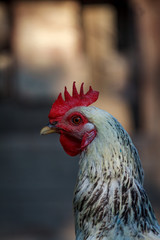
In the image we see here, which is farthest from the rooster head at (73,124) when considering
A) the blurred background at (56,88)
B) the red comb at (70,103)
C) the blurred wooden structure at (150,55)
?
the blurred wooden structure at (150,55)

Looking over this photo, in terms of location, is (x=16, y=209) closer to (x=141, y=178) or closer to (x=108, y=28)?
(x=141, y=178)

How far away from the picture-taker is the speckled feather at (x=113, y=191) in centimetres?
230

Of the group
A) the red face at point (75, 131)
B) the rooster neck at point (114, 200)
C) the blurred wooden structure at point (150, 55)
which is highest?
the blurred wooden structure at point (150, 55)

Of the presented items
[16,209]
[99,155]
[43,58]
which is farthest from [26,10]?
[99,155]

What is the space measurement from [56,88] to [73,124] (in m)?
6.47

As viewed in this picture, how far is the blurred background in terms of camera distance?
615 centimetres

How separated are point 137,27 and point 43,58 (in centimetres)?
256

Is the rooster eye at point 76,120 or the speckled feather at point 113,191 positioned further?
the rooster eye at point 76,120

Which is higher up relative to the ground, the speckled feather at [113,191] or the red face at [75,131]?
the red face at [75,131]

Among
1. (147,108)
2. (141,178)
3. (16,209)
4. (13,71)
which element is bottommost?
(16,209)

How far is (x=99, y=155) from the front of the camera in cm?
234

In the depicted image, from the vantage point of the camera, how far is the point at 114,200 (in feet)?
7.57

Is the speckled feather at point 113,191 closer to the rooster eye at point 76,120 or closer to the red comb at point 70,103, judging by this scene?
the rooster eye at point 76,120

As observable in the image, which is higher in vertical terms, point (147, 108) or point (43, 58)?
point (43, 58)
